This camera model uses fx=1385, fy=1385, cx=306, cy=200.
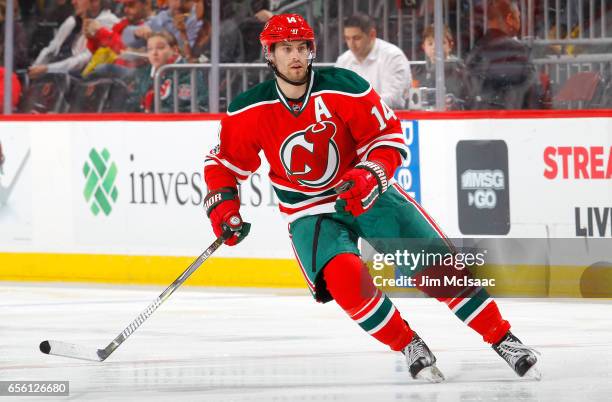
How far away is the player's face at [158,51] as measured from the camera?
22.9 ft

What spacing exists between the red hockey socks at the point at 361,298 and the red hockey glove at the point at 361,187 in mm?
157

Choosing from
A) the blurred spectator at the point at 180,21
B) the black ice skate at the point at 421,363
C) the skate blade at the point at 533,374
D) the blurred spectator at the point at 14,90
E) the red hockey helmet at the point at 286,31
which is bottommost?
the skate blade at the point at 533,374

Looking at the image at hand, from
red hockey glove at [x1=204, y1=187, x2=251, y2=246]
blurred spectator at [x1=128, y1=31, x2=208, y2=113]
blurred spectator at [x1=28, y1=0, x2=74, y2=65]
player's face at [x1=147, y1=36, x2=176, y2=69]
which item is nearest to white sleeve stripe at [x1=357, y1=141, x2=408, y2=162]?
red hockey glove at [x1=204, y1=187, x2=251, y2=246]

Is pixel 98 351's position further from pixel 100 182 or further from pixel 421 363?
pixel 100 182

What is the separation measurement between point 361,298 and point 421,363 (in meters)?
0.28

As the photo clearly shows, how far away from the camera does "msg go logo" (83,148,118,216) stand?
276 inches

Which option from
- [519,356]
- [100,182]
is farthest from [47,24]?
[519,356]

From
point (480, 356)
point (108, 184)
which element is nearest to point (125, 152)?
point (108, 184)

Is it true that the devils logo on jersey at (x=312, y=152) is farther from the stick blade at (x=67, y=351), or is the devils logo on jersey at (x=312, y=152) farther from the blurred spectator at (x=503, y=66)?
the blurred spectator at (x=503, y=66)

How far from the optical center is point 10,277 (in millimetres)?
7219

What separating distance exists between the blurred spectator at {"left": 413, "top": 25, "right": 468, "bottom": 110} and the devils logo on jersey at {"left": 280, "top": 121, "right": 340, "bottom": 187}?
7.33ft

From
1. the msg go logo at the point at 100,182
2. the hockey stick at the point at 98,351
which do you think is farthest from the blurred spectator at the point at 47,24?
the hockey stick at the point at 98,351

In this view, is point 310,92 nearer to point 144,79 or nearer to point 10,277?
point 144,79

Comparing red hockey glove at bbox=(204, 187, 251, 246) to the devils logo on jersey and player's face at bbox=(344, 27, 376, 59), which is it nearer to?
the devils logo on jersey
